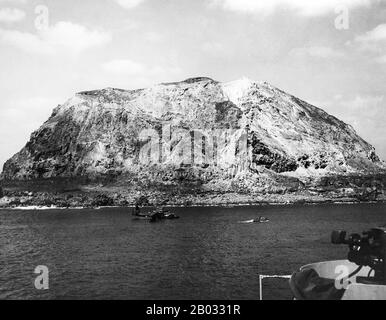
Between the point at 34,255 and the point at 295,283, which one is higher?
the point at 295,283

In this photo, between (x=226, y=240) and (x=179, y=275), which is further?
(x=226, y=240)
